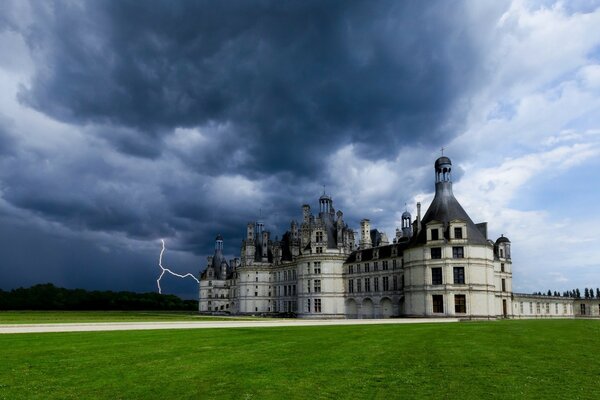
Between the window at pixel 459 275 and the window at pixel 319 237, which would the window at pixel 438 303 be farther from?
the window at pixel 319 237

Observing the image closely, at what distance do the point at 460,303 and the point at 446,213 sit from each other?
36.6 ft

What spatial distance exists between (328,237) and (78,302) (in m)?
81.4

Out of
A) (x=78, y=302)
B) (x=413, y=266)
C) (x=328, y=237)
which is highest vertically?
(x=328, y=237)

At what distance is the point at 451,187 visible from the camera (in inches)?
2467

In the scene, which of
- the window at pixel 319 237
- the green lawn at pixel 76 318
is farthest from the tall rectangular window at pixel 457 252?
the green lawn at pixel 76 318

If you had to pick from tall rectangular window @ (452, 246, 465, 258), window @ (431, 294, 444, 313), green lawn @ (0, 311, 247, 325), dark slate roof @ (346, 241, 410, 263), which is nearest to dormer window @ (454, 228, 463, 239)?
tall rectangular window @ (452, 246, 465, 258)

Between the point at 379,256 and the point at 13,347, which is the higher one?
the point at 379,256

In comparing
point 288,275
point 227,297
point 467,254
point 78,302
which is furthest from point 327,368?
point 78,302

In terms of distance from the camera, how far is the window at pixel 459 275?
57.5 m

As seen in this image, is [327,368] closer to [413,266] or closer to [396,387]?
[396,387]

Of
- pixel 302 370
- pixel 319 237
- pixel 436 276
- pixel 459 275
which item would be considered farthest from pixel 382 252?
pixel 302 370

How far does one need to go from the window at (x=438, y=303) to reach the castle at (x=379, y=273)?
120mm

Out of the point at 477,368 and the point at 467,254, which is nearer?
the point at 477,368

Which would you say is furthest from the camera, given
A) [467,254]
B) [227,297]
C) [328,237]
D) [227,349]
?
[227,297]
